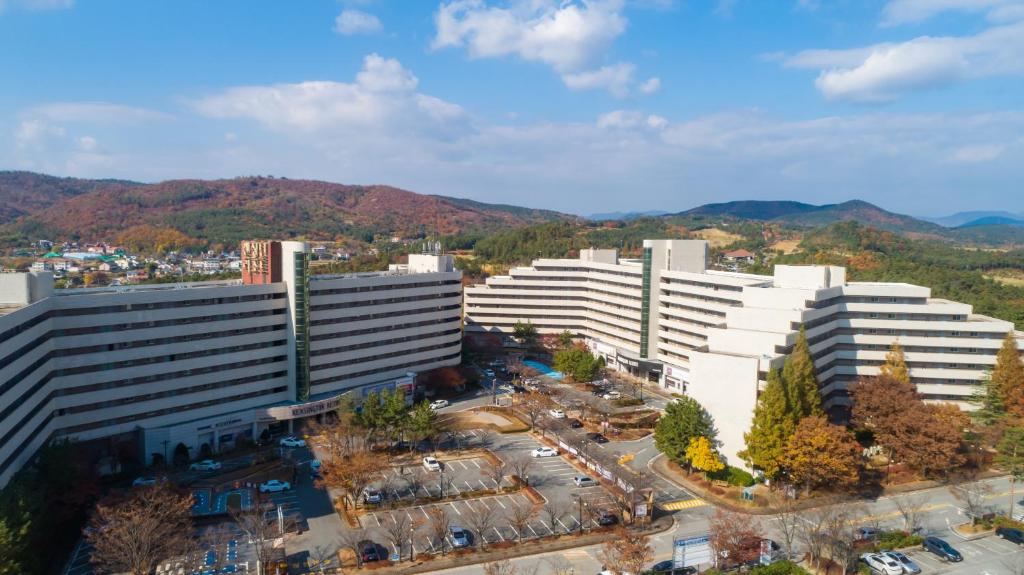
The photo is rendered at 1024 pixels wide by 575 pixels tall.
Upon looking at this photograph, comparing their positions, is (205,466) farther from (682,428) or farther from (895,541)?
(895,541)

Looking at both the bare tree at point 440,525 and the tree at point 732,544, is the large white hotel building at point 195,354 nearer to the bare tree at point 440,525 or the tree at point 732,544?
the bare tree at point 440,525

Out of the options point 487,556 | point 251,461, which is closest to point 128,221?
point 251,461

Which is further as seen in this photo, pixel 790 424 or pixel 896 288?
pixel 896 288

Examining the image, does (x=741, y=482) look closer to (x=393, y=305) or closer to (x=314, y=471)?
(x=314, y=471)

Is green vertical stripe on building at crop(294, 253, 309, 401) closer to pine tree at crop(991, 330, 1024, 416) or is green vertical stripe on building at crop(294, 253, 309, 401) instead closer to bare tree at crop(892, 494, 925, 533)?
bare tree at crop(892, 494, 925, 533)

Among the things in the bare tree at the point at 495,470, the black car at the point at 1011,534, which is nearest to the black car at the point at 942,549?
the black car at the point at 1011,534

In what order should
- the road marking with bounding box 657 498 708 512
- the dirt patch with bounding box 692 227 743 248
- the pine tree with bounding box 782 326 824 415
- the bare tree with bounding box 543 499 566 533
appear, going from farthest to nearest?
1. the dirt patch with bounding box 692 227 743 248
2. the pine tree with bounding box 782 326 824 415
3. the road marking with bounding box 657 498 708 512
4. the bare tree with bounding box 543 499 566 533

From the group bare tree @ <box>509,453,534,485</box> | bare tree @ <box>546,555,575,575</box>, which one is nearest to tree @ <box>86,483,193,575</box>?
bare tree @ <box>546,555,575,575</box>
